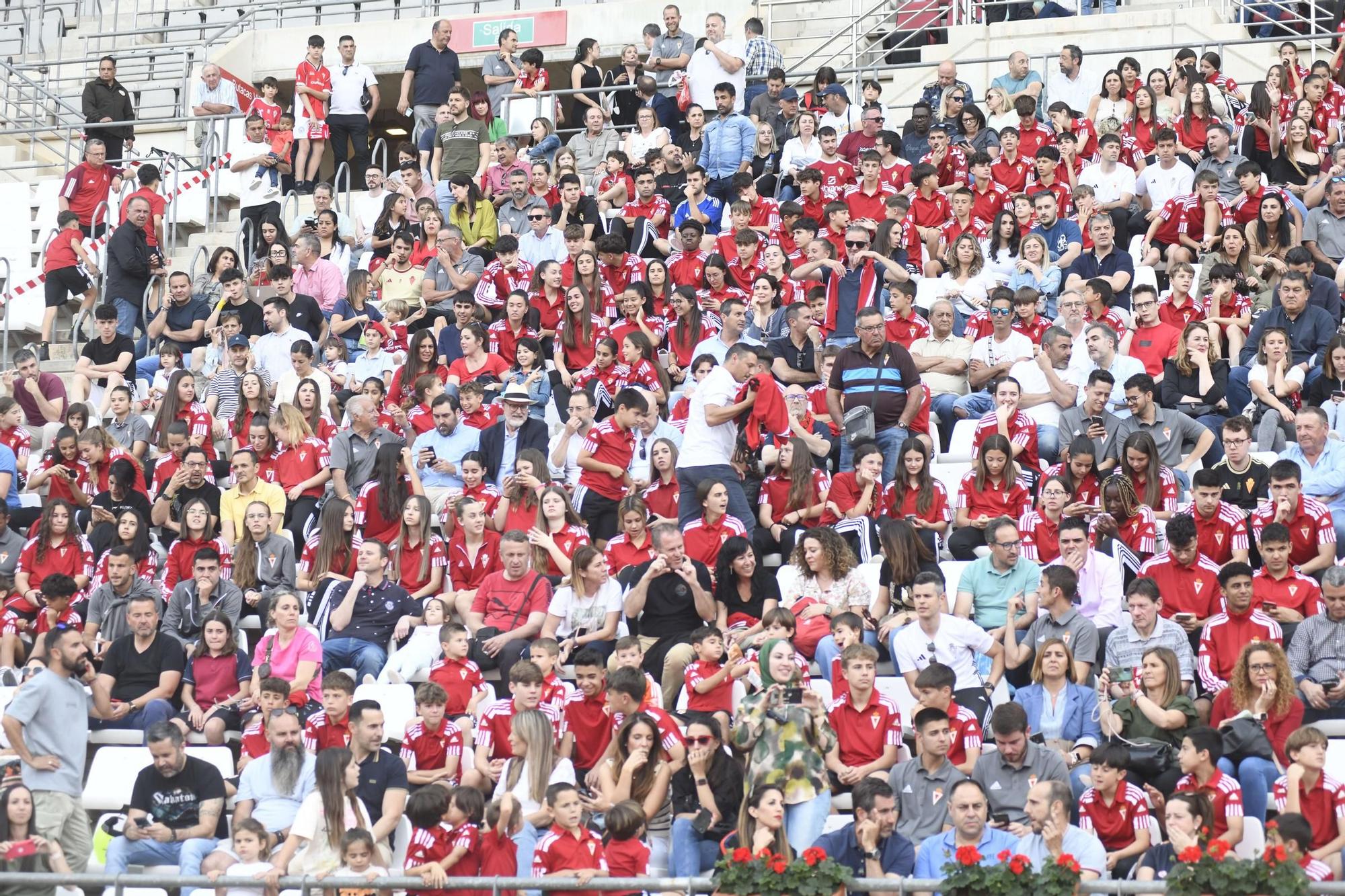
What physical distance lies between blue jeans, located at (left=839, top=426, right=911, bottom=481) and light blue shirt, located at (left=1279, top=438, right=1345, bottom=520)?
2.42 metres

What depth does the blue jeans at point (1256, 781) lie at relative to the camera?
975cm

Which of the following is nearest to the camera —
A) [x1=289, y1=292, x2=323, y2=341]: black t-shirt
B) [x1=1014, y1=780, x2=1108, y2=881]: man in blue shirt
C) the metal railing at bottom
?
the metal railing at bottom

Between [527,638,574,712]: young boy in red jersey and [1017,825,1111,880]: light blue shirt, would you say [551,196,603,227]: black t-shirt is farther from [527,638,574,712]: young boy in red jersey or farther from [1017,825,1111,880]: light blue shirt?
[1017,825,1111,880]: light blue shirt

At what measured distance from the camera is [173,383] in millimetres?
15078

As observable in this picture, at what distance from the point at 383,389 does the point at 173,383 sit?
5.23ft

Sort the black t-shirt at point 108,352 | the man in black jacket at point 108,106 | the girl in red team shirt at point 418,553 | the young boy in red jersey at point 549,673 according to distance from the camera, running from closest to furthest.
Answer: the young boy in red jersey at point 549,673
the girl in red team shirt at point 418,553
the black t-shirt at point 108,352
the man in black jacket at point 108,106

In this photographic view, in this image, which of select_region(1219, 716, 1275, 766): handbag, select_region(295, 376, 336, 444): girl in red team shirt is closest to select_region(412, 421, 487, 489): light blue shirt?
select_region(295, 376, 336, 444): girl in red team shirt

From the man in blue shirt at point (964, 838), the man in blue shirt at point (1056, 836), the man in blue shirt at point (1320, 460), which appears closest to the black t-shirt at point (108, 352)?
the man in blue shirt at point (1320, 460)

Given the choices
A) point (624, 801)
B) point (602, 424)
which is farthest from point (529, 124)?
point (624, 801)

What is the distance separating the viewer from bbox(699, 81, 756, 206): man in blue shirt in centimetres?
1812

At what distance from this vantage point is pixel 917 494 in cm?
1261

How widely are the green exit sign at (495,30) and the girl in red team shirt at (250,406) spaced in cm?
908

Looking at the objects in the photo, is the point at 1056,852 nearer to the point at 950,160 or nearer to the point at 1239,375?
the point at 1239,375

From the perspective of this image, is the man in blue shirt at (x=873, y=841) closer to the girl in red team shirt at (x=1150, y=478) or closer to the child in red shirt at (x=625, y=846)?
the child in red shirt at (x=625, y=846)
